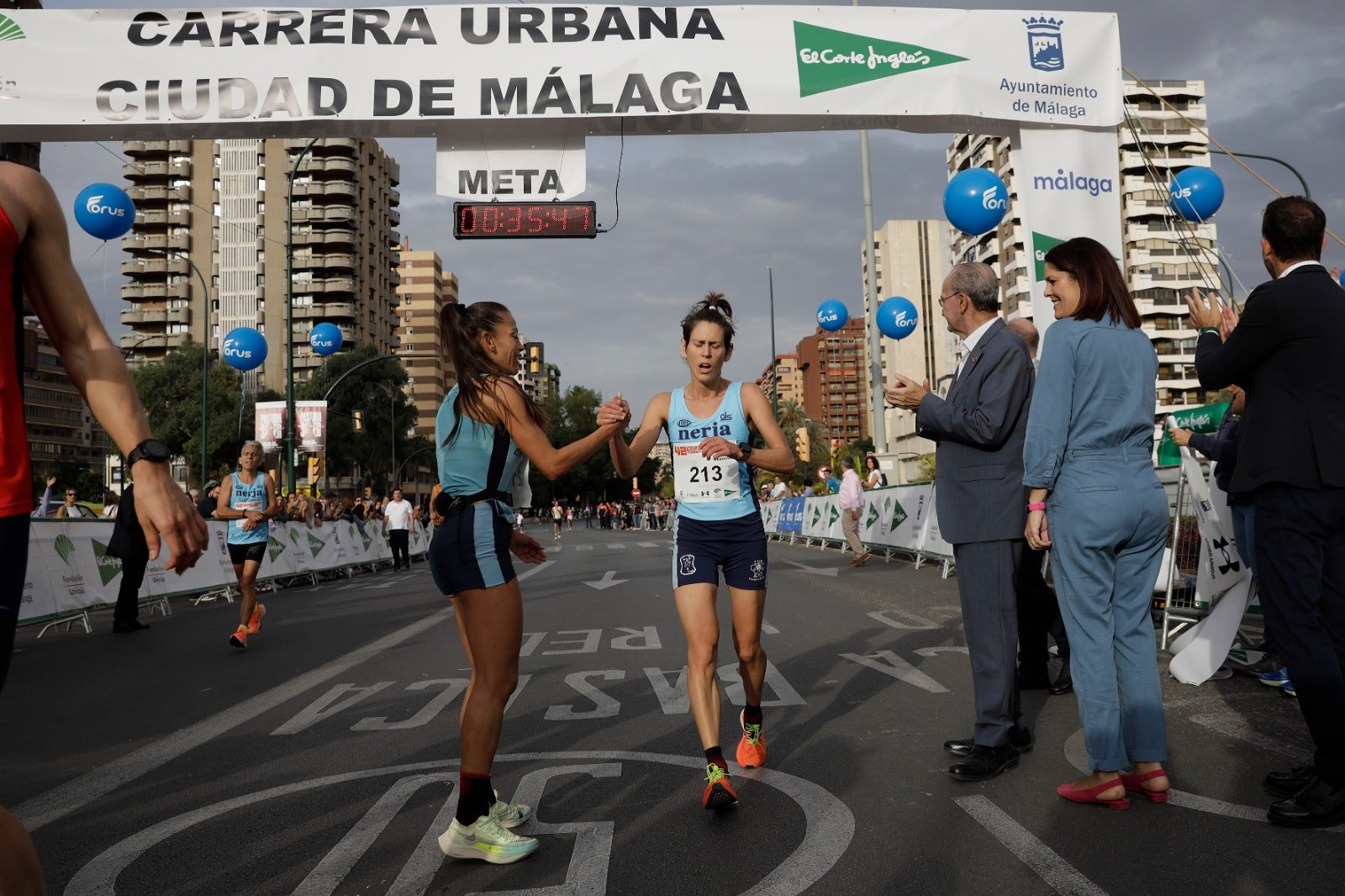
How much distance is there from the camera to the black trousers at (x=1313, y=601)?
12.6 feet

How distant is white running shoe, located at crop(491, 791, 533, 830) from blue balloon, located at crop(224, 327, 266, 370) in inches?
802

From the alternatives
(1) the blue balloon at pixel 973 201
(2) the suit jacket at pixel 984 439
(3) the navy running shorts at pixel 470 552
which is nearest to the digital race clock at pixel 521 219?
(1) the blue balloon at pixel 973 201

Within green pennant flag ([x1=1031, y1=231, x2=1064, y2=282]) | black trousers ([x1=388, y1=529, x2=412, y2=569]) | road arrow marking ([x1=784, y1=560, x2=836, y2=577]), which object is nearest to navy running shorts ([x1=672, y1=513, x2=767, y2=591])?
green pennant flag ([x1=1031, y1=231, x2=1064, y2=282])

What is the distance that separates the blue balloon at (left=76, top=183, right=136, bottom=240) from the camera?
13133 mm

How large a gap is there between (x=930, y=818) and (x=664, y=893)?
121 centimetres

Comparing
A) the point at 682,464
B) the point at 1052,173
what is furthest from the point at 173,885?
the point at 1052,173

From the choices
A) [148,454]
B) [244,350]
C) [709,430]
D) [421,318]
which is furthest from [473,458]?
[421,318]

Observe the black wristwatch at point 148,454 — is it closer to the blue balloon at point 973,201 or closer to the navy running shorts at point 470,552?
the navy running shorts at point 470,552

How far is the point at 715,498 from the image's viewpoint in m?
4.71

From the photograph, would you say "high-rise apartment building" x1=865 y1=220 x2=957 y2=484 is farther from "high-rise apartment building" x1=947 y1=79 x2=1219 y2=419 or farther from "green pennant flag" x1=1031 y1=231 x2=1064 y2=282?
"green pennant flag" x1=1031 y1=231 x2=1064 y2=282

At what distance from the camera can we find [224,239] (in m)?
90.5

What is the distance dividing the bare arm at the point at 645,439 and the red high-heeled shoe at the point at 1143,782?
7.69ft

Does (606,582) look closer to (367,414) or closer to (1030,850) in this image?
(1030,850)

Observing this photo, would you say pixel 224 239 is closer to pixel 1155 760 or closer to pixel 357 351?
pixel 357 351
